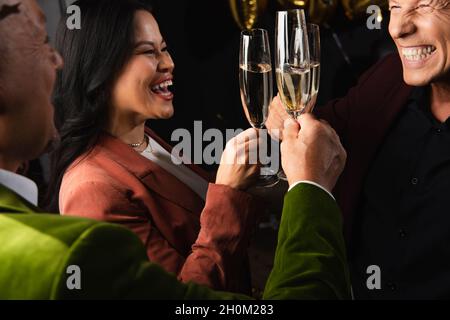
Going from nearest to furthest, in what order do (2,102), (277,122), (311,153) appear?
(2,102) < (311,153) < (277,122)

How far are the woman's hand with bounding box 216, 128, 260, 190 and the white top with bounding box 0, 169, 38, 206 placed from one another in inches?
16.9

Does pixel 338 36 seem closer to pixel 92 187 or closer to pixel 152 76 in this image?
pixel 152 76

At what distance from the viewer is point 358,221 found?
1496 millimetres

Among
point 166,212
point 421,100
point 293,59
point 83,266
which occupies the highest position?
point 293,59

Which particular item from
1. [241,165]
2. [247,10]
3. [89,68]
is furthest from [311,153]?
[247,10]

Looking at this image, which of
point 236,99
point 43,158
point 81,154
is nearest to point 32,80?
point 81,154

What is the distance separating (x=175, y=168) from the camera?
1592mm

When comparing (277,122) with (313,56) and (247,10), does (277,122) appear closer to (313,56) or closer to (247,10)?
(313,56)

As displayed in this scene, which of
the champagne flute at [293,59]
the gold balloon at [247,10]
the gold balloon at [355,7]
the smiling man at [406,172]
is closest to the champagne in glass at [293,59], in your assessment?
the champagne flute at [293,59]

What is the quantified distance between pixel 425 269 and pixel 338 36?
1.50 metres

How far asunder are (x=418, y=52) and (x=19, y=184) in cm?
91

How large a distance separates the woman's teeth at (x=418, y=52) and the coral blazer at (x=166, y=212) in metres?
0.49

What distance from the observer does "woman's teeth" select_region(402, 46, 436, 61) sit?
4.69 ft

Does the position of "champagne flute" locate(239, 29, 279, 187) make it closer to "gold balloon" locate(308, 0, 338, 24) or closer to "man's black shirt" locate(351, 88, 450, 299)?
"man's black shirt" locate(351, 88, 450, 299)
